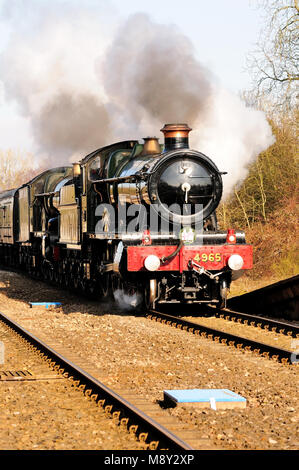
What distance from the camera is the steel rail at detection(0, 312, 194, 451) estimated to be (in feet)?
17.4

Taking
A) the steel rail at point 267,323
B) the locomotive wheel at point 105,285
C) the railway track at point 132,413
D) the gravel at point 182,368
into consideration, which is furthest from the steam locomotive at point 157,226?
the railway track at point 132,413

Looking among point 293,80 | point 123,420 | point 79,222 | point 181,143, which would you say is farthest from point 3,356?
point 293,80

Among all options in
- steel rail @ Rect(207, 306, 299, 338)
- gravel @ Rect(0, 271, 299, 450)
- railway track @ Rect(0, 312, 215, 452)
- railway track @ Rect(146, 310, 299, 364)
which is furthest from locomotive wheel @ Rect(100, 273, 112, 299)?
railway track @ Rect(0, 312, 215, 452)

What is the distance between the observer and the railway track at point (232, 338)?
8788 mm

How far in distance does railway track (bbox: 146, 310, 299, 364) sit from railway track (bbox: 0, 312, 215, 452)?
91.3 inches

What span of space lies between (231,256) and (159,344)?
9.25 feet

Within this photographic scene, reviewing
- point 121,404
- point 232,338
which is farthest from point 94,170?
point 121,404

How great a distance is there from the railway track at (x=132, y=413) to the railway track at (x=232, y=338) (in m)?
2.32

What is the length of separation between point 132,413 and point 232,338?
167 inches

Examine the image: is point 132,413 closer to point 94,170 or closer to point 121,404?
point 121,404

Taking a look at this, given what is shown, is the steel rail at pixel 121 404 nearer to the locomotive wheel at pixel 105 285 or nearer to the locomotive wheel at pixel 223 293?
the locomotive wheel at pixel 223 293

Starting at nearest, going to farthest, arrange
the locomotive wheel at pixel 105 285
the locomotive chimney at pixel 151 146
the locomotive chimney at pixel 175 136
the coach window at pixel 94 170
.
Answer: the locomotive chimney at pixel 175 136
the locomotive chimney at pixel 151 146
the locomotive wheel at pixel 105 285
the coach window at pixel 94 170

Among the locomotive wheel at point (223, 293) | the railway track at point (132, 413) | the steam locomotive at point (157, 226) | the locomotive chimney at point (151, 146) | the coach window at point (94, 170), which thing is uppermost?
the locomotive chimney at point (151, 146)

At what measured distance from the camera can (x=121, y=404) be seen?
6406 mm
